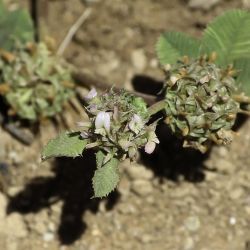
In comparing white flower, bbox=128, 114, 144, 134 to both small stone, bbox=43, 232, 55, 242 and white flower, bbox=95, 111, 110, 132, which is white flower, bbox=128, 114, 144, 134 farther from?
small stone, bbox=43, 232, 55, 242

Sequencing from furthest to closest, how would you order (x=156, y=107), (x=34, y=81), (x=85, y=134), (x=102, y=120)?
(x=34, y=81) < (x=156, y=107) < (x=85, y=134) < (x=102, y=120)

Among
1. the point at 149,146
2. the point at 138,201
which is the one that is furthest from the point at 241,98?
the point at 138,201

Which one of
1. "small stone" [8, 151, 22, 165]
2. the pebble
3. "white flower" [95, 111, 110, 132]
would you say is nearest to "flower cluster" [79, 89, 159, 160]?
"white flower" [95, 111, 110, 132]

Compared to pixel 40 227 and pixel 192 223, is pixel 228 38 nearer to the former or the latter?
pixel 192 223

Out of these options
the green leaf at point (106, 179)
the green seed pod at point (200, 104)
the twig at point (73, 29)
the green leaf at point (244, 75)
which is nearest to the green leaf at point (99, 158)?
the green leaf at point (106, 179)

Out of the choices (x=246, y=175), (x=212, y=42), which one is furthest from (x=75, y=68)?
(x=246, y=175)
